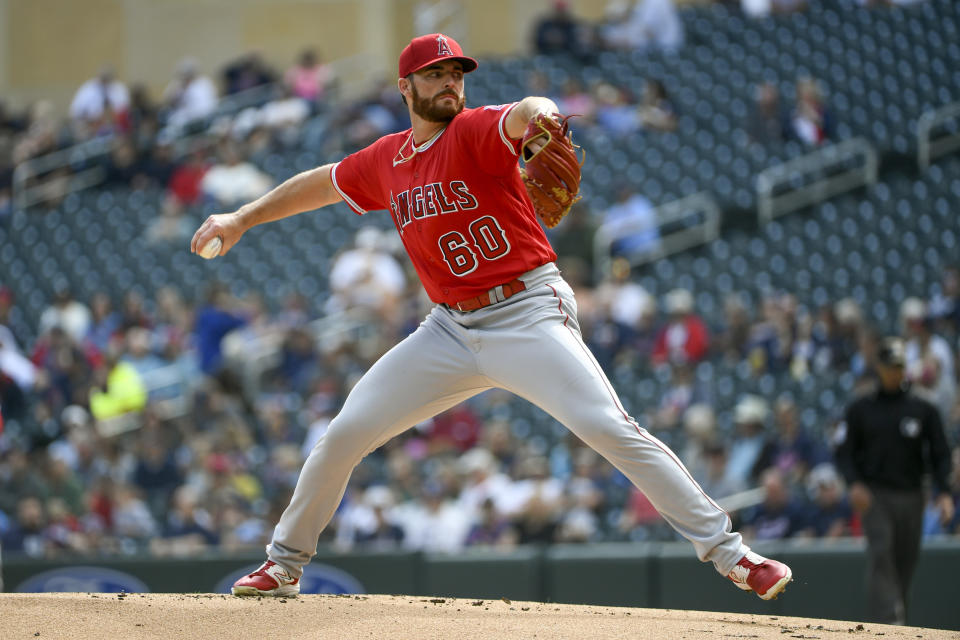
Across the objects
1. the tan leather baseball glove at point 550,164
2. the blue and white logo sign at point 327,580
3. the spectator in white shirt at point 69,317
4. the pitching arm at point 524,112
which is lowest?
the blue and white logo sign at point 327,580

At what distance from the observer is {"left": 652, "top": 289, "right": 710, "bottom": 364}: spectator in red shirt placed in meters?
9.88

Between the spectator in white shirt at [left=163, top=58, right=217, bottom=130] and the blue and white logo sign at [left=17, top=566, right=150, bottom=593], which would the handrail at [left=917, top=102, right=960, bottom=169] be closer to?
the blue and white logo sign at [left=17, top=566, right=150, bottom=593]

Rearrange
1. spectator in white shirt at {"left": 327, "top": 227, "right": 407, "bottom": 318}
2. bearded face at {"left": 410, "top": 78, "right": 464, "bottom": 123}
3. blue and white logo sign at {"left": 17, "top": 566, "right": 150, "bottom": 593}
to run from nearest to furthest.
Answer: bearded face at {"left": 410, "top": 78, "right": 464, "bottom": 123} < blue and white logo sign at {"left": 17, "top": 566, "right": 150, "bottom": 593} < spectator in white shirt at {"left": 327, "top": 227, "right": 407, "bottom": 318}

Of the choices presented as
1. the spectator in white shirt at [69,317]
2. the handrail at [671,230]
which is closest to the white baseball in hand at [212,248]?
the handrail at [671,230]

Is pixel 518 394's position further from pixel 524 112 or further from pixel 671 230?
pixel 671 230

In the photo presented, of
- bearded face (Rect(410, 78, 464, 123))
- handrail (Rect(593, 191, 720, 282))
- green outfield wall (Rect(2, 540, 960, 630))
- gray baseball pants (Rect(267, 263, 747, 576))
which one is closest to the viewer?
gray baseball pants (Rect(267, 263, 747, 576))

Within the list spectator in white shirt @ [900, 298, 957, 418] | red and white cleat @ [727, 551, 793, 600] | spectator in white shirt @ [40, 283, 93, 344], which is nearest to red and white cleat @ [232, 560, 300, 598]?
red and white cleat @ [727, 551, 793, 600]

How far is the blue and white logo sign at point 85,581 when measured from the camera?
333 inches

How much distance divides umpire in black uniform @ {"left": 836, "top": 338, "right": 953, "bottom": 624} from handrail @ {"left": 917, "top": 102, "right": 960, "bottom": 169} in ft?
19.8

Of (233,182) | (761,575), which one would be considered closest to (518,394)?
(761,575)

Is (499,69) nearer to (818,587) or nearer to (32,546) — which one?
(32,546)

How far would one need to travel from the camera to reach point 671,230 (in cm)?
1212

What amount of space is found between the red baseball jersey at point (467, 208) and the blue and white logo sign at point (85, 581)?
525 cm

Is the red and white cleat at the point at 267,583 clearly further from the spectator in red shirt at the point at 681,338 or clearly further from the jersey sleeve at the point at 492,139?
the spectator in red shirt at the point at 681,338
